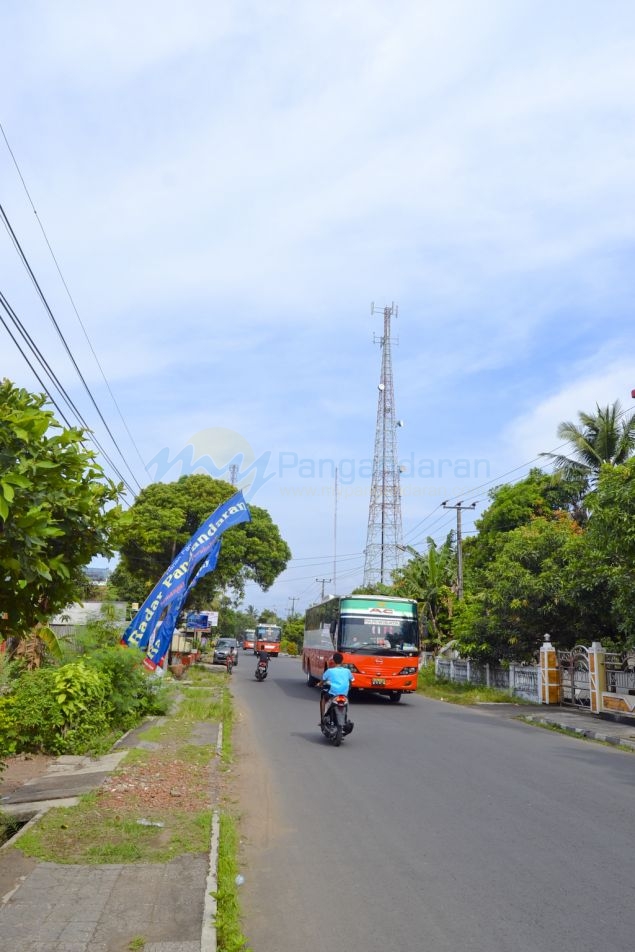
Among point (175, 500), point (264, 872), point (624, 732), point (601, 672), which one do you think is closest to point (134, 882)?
point (264, 872)

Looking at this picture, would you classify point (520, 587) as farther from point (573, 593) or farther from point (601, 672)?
point (601, 672)

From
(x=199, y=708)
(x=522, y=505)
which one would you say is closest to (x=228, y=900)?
(x=199, y=708)

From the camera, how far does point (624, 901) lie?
523 cm

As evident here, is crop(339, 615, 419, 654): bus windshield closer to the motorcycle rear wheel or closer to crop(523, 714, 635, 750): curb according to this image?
crop(523, 714, 635, 750): curb

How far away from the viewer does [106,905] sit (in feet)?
15.8

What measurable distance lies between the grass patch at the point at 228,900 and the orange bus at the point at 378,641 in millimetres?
14197

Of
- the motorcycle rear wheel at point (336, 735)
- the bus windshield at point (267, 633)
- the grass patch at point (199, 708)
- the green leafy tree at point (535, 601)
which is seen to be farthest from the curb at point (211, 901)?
the bus windshield at point (267, 633)

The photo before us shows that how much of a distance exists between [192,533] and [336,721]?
2357 cm

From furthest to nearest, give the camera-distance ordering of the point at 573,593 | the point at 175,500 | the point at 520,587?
the point at 175,500, the point at 520,587, the point at 573,593

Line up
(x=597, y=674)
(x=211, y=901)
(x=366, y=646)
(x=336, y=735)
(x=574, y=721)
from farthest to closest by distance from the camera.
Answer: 1. (x=366, y=646)
2. (x=597, y=674)
3. (x=574, y=721)
4. (x=336, y=735)
5. (x=211, y=901)

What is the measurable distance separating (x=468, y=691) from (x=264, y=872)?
852 inches

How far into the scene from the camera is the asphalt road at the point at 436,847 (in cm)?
477

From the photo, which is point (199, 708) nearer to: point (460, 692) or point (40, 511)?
point (460, 692)

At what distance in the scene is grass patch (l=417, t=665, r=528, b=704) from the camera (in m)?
23.1
